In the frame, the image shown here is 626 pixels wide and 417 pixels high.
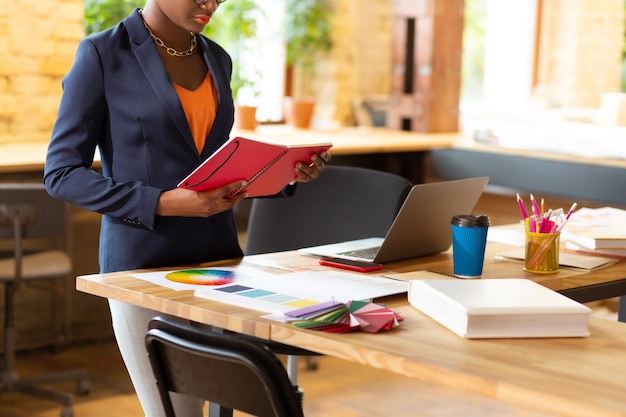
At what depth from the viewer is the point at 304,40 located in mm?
6207

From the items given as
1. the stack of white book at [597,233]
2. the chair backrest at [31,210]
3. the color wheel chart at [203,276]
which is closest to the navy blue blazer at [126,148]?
the color wheel chart at [203,276]

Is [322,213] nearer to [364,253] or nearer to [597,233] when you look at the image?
[364,253]

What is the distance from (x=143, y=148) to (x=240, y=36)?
12.8 feet

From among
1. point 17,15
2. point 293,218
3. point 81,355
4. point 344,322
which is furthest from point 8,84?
point 344,322

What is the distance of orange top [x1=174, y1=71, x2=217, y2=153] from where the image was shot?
2215mm

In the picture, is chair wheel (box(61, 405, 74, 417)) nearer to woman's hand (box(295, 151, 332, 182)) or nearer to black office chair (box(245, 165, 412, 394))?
black office chair (box(245, 165, 412, 394))

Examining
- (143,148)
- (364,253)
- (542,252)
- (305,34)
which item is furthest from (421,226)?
(305,34)

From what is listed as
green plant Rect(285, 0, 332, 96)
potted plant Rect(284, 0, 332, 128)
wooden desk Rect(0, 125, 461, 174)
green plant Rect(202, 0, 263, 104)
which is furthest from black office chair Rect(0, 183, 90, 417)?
green plant Rect(285, 0, 332, 96)

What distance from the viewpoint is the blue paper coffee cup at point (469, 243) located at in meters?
2.15

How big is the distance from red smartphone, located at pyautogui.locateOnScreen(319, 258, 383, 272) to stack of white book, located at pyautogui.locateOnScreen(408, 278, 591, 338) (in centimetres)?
40

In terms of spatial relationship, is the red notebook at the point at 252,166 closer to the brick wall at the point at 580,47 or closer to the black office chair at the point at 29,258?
the black office chair at the point at 29,258

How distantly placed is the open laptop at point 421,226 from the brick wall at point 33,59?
100 inches

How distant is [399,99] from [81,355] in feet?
8.33

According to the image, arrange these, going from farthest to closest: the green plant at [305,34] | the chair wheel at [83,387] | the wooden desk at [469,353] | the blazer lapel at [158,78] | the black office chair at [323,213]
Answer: the green plant at [305,34] → the chair wheel at [83,387] → the black office chair at [323,213] → the blazer lapel at [158,78] → the wooden desk at [469,353]
